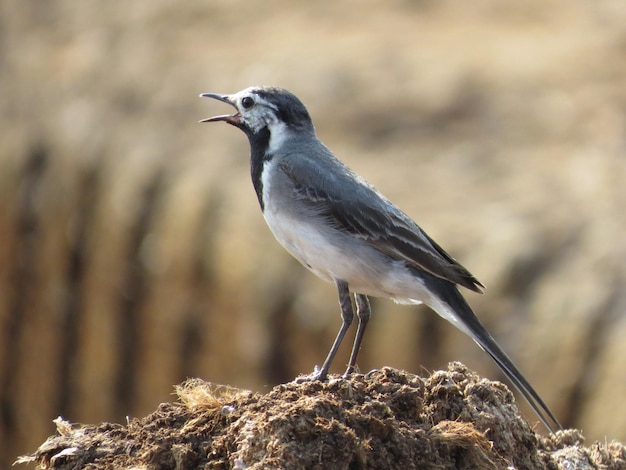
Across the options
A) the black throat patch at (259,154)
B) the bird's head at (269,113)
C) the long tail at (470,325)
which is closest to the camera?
the long tail at (470,325)

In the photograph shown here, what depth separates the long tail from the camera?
8.73m

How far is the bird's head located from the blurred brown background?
672 cm

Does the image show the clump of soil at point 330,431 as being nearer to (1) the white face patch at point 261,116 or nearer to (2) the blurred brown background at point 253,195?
(1) the white face patch at point 261,116

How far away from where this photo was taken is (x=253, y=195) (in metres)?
18.6

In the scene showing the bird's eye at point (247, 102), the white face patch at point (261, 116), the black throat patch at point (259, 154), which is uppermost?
the bird's eye at point (247, 102)

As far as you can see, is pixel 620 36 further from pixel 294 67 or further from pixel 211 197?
pixel 211 197

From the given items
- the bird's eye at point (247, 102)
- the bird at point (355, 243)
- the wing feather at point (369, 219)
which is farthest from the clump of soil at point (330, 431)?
the bird's eye at point (247, 102)

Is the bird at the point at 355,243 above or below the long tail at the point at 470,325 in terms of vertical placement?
above

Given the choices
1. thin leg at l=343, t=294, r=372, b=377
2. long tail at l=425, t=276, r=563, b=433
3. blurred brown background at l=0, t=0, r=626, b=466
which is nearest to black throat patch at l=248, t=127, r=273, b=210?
thin leg at l=343, t=294, r=372, b=377

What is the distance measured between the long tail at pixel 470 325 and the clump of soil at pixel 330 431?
0.83ft

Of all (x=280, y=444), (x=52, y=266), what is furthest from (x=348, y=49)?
(x=280, y=444)

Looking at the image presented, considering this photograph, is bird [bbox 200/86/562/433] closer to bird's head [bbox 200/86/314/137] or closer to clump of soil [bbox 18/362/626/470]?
bird's head [bbox 200/86/314/137]

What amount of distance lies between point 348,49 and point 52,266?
19.8 feet

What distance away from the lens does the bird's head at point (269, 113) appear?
32.2 feet
